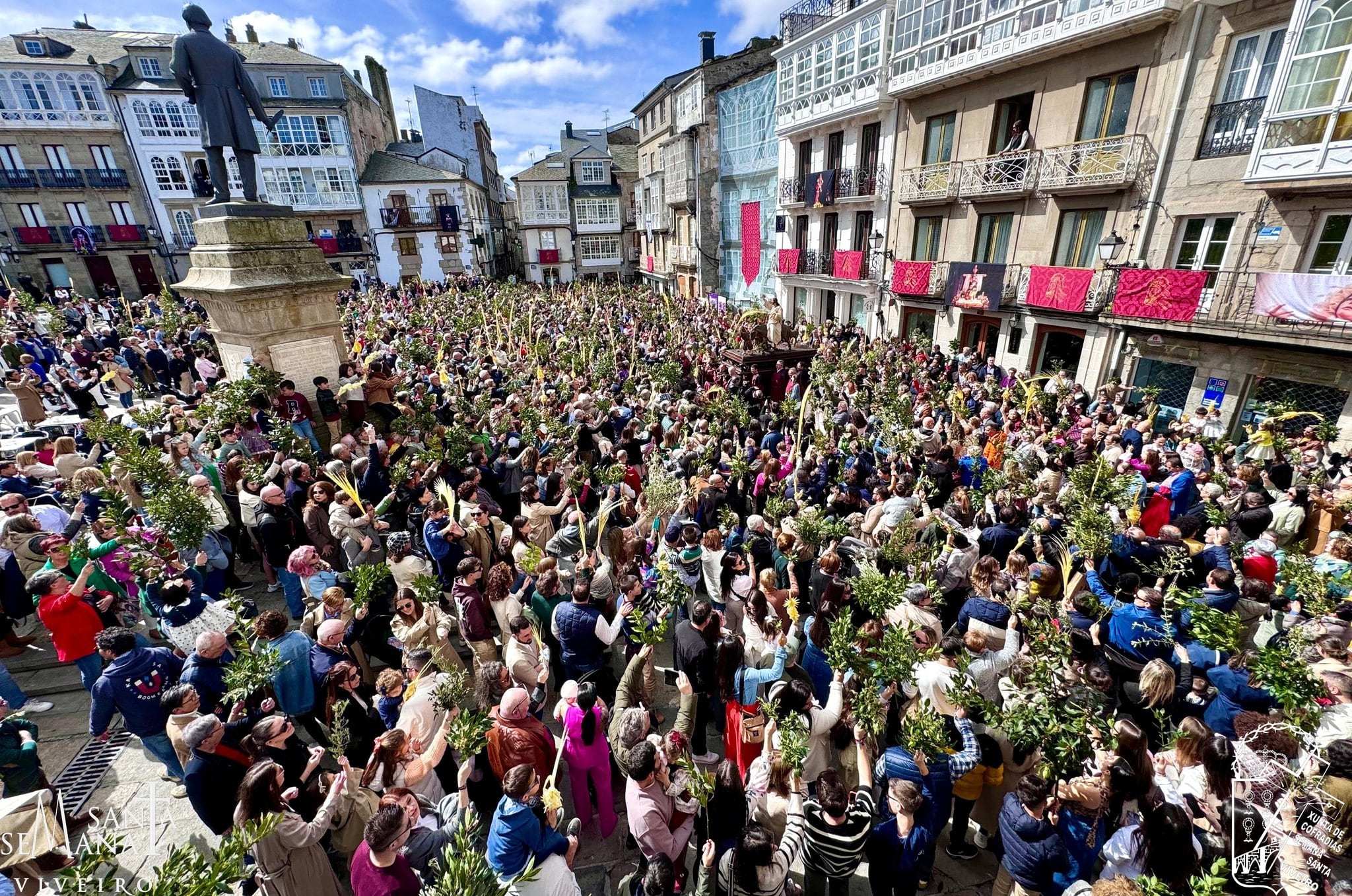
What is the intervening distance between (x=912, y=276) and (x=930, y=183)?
3054 millimetres

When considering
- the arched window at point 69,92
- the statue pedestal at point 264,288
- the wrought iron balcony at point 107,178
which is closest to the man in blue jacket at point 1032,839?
the statue pedestal at point 264,288

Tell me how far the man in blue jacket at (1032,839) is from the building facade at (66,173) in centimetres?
4613

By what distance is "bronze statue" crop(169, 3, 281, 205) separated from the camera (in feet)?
26.7

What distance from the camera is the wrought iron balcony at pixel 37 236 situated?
32250 millimetres

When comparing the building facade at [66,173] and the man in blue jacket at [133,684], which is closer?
the man in blue jacket at [133,684]

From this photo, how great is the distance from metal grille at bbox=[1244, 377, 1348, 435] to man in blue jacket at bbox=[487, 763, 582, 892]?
51.7ft

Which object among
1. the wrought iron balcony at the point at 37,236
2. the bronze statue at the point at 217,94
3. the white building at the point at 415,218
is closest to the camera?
the bronze statue at the point at 217,94

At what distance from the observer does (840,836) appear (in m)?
3.25

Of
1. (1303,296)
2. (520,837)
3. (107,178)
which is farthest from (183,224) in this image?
(1303,296)

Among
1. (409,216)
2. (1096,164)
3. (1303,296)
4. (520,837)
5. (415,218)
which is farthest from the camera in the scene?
(415,218)

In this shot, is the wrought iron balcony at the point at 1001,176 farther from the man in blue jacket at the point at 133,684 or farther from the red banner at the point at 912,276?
the man in blue jacket at the point at 133,684

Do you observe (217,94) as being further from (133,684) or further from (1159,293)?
(1159,293)

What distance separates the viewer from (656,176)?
40.5m

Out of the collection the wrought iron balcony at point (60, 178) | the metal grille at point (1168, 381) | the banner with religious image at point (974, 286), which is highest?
the wrought iron balcony at point (60, 178)
